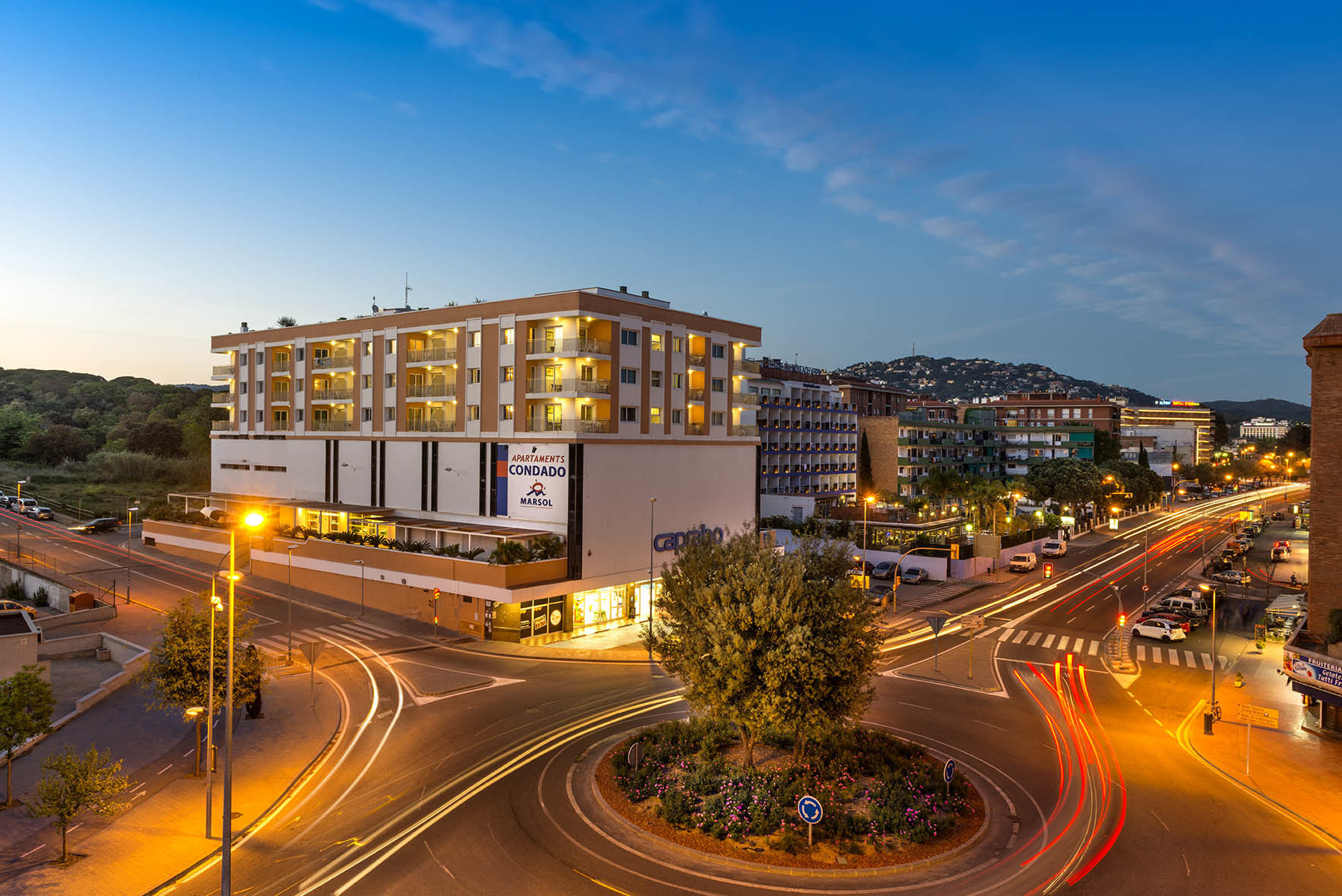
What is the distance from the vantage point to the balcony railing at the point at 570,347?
5069 centimetres

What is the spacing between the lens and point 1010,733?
30234 millimetres

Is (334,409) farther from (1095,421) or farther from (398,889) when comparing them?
(1095,421)

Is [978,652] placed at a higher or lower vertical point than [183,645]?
lower

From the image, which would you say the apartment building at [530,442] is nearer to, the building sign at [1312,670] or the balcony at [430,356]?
the balcony at [430,356]

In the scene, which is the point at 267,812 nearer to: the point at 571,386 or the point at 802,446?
the point at 571,386

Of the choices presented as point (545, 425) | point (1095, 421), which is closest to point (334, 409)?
point (545, 425)

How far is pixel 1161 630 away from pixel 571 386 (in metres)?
40.9

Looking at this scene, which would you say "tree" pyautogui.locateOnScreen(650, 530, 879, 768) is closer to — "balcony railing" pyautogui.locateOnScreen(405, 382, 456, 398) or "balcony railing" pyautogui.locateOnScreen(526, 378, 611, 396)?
"balcony railing" pyautogui.locateOnScreen(526, 378, 611, 396)

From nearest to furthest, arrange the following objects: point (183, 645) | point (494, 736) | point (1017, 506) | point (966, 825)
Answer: point (966, 825)
point (183, 645)
point (494, 736)
point (1017, 506)

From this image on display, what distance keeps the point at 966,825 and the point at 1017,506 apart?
297 feet

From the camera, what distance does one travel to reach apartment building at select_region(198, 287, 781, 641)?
4956 cm

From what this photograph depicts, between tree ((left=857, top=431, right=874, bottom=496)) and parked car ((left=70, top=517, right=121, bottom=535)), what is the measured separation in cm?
9382

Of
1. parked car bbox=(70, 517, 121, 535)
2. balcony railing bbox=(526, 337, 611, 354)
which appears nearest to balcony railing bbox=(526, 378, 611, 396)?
balcony railing bbox=(526, 337, 611, 354)

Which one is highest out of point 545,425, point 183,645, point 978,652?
point 545,425
